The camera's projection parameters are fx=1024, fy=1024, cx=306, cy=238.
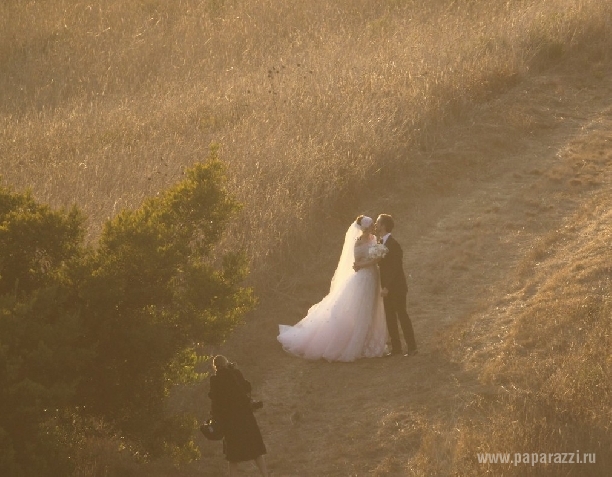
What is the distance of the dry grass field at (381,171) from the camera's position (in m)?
10.8

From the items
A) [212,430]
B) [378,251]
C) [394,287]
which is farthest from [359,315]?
[212,430]

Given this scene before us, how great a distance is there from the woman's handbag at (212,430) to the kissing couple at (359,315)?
116 inches

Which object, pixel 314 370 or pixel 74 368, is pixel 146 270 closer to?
pixel 74 368

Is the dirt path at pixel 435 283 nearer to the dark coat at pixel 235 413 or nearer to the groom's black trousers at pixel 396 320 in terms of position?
the groom's black trousers at pixel 396 320

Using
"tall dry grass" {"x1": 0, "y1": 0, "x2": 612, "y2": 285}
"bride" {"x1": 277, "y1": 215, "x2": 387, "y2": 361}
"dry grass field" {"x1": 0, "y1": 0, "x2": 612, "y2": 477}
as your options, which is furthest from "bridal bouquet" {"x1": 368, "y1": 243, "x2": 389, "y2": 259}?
"tall dry grass" {"x1": 0, "y1": 0, "x2": 612, "y2": 285}

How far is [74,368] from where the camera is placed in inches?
368

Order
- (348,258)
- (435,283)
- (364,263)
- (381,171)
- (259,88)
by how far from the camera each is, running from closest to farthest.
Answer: (364,263)
(348,258)
(435,283)
(381,171)
(259,88)

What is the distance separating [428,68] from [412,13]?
4649mm

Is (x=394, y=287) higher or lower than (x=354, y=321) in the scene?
higher

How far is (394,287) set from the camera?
12578 millimetres

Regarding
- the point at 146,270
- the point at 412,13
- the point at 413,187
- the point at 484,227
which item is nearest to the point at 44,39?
the point at 412,13

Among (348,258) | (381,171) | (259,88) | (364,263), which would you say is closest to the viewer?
(364,263)

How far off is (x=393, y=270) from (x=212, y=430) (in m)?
3.49

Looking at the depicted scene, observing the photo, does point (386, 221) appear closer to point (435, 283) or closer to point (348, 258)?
point (348, 258)
